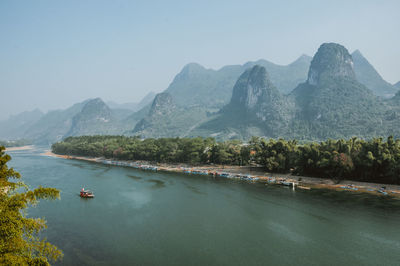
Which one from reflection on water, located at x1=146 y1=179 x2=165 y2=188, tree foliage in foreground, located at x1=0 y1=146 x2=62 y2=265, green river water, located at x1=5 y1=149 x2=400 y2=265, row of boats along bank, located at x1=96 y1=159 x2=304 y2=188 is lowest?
green river water, located at x1=5 y1=149 x2=400 y2=265

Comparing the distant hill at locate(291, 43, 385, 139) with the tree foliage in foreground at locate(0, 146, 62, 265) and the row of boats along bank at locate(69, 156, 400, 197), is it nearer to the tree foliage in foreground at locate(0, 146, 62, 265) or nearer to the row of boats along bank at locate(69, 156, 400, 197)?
the row of boats along bank at locate(69, 156, 400, 197)

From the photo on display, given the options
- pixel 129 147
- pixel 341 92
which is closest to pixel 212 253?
pixel 129 147

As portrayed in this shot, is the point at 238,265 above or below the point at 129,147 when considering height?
below

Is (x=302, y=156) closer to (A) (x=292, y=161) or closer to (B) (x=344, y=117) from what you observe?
(A) (x=292, y=161)

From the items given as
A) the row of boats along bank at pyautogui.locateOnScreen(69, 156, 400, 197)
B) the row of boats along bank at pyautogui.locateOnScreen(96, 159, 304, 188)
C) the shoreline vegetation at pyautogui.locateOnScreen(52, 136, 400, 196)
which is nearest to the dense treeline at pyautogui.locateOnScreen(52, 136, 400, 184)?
the shoreline vegetation at pyautogui.locateOnScreen(52, 136, 400, 196)

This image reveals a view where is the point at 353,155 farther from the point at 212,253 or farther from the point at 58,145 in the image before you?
the point at 58,145

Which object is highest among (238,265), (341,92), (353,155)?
(341,92)

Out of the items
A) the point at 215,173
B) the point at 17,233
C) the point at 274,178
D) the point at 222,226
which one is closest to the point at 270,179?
the point at 274,178

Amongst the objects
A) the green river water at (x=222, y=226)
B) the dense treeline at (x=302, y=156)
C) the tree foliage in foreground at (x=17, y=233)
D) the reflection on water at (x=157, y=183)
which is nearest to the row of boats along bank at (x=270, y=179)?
the dense treeline at (x=302, y=156)
